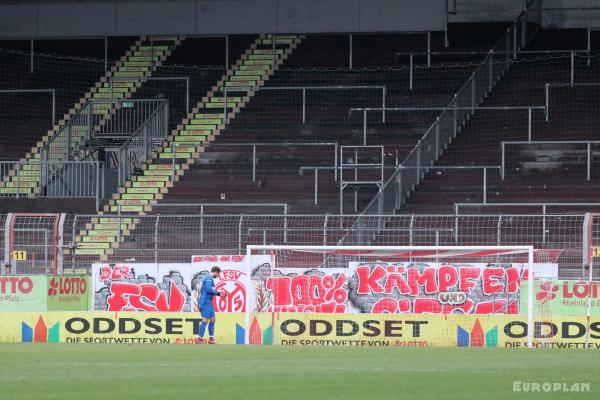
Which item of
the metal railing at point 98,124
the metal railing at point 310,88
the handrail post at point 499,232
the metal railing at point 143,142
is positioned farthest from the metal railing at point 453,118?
the metal railing at point 98,124

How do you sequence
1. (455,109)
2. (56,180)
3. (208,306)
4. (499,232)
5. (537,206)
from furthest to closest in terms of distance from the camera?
1. (56,180)
2. (455,109)
3. (537,206)
4. (499,232)
5. (208,306)

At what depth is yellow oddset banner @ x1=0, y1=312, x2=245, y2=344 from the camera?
2919 centimetres

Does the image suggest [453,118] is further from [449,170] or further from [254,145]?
[254,145]

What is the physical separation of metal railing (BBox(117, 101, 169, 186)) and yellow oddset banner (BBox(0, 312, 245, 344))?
465 inches

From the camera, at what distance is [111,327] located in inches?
1166

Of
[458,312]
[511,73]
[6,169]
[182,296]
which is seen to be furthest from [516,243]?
[6,169]

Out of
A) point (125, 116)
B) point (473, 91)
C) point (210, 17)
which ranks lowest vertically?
point (125, 116)

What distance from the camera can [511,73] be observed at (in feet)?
140

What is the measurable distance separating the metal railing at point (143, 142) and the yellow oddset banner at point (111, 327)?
1182 cm

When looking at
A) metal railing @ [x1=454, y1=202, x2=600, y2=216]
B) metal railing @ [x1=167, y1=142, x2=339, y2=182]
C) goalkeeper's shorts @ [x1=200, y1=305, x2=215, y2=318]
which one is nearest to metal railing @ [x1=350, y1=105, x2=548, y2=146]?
metal railing @ [x1=167, y1=142, x2=339, y2=182]

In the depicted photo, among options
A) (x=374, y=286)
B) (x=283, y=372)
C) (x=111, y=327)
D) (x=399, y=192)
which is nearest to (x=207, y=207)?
(x=399, y=192)

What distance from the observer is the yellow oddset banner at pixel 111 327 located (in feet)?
95.8

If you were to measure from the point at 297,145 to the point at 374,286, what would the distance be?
1173cm

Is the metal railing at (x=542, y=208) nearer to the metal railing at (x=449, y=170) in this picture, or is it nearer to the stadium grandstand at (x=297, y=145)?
the stadium grandstand at (x=297, y=145)
